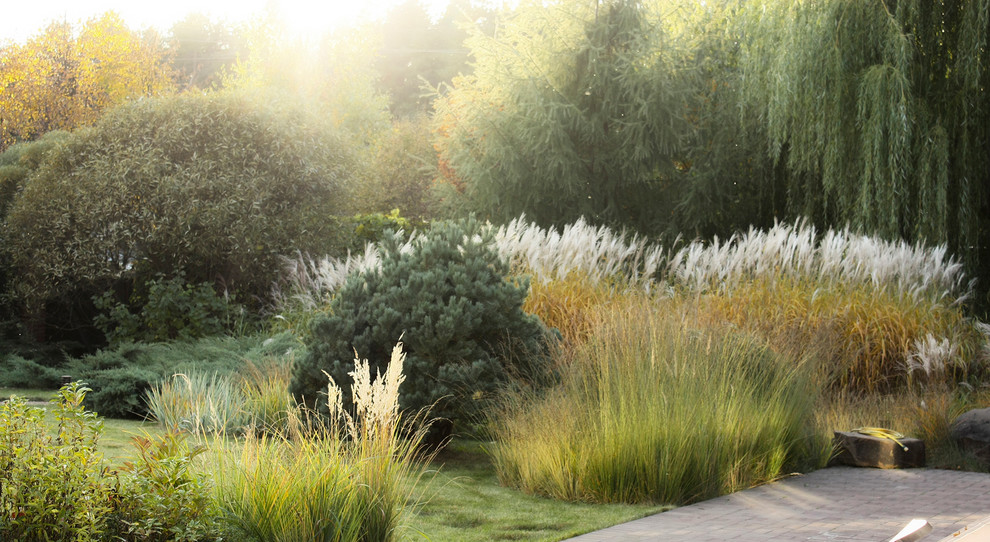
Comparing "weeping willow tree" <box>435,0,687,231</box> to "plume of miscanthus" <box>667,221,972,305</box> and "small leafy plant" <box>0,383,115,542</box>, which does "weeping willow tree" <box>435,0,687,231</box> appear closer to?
"plume of miscanthus" <box>667,221,972,305</box>

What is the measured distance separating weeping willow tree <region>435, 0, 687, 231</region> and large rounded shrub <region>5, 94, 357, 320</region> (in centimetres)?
338

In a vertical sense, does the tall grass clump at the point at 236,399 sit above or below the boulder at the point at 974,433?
above

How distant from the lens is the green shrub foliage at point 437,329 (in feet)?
21.9

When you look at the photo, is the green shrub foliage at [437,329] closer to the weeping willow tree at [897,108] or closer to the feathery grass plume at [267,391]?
the feathery grass plume at [267,391]

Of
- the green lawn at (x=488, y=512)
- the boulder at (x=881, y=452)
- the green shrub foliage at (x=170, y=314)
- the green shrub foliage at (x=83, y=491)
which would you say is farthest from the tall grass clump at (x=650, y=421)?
the green shrub foliage at (x=170, y=314)

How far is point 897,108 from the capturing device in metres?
12.1

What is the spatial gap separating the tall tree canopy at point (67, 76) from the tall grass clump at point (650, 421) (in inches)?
698

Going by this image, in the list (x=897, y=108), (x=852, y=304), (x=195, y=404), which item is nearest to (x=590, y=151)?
(x=897, y=108)

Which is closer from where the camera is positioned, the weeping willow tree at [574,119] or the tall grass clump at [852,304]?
the tall grass clump at [852,304]

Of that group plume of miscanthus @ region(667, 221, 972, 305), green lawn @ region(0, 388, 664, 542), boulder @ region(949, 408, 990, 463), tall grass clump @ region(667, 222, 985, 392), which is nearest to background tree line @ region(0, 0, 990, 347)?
plume of miscanthus @ region(667, 221, 972, 305)

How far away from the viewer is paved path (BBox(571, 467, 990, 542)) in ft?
15.4

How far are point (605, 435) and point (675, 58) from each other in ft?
38.5

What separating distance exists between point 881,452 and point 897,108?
6639mm

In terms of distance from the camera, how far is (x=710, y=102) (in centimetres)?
1661
